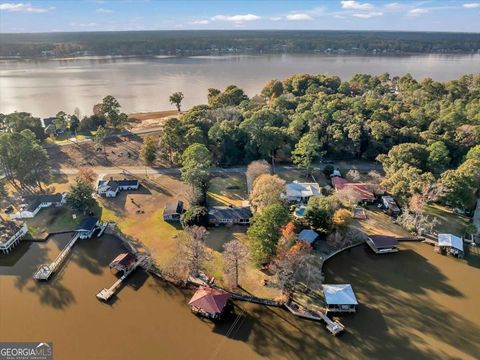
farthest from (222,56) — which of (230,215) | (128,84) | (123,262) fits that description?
(123,262)

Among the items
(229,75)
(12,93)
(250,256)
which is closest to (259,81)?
(229,75)

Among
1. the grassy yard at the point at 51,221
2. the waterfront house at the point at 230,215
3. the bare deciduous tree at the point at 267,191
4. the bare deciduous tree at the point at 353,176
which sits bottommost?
the grassy yard at the point at 51,221

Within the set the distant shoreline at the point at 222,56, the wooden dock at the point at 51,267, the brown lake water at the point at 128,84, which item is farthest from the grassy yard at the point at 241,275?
the distant shoreline at the point at 222,56

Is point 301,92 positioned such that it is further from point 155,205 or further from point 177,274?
point 177,274

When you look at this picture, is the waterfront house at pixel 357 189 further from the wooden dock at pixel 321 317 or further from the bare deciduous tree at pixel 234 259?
the bare deciduous tree at pixel 234 259

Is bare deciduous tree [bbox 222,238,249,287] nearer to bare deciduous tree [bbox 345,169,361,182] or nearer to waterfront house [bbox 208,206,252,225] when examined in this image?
waterfront house [bbox 208,206,252,225]

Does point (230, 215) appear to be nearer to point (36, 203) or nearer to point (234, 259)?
point (234, 259)
